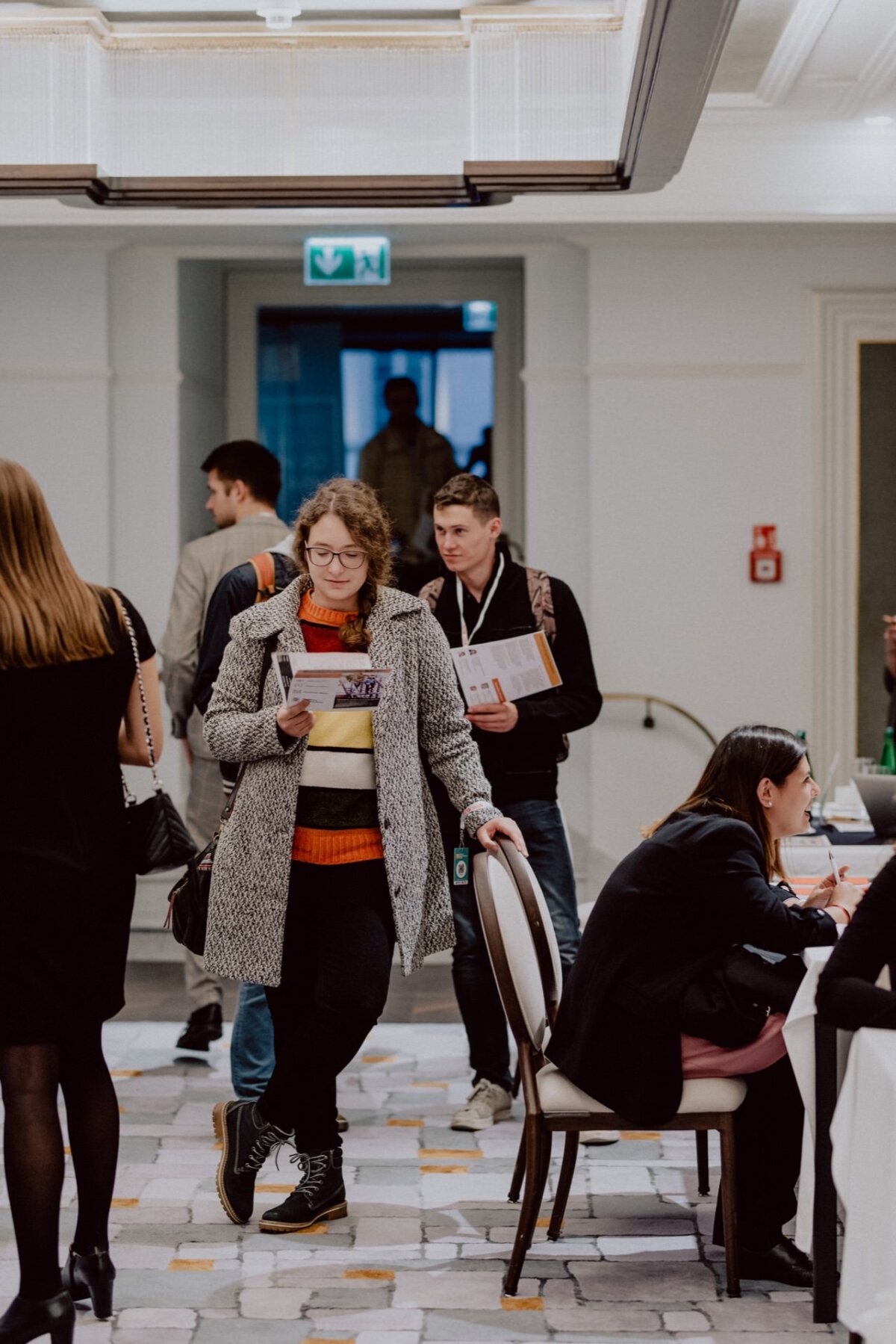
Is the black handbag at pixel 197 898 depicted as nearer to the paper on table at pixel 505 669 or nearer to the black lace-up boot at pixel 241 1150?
the black lace-up boot at pixel 241 1150

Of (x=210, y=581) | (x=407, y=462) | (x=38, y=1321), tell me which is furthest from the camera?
(x=407, y=462)

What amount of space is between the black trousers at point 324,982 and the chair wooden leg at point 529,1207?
406mm

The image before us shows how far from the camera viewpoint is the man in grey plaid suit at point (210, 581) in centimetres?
451

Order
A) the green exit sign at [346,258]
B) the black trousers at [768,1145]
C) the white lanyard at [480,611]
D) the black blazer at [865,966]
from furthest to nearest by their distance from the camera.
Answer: the green exit sign at [346,258] < the white lanyard at [480,611] < the black trousers at [768,1145] < the black blazer at [865,966]

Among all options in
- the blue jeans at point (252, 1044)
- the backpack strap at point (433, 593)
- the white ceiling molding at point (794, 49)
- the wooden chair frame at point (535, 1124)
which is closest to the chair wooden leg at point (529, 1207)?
the wooden chair frame at point (535, 1124)

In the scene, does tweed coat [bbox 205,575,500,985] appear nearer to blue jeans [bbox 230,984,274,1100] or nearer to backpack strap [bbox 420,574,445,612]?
blue jeans [bbox 230,984,274,1100]

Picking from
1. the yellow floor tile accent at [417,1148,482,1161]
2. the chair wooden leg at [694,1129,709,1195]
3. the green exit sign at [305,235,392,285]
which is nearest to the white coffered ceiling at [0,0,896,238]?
the green exit sign at [305,235,392,285]

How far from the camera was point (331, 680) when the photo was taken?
280 centimetres

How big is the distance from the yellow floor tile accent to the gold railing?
3101 millimetres

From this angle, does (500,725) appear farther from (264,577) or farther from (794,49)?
Result: (794,49)

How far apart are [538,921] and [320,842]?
18.7 inches

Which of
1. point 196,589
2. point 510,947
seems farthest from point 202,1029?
point 510,947

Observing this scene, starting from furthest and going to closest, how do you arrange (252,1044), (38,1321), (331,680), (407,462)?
(407,462) < (252,1044) < (331,680) < (38,1321)

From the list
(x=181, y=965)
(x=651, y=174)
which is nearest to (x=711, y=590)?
(x=651, y=174)
